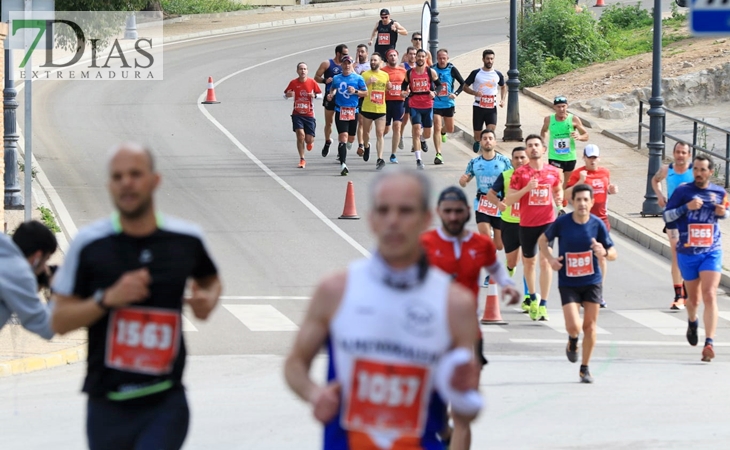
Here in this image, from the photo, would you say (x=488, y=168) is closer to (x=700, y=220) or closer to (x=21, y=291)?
(x=700, y=220)

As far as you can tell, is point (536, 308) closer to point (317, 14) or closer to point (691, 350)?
point (691, 350)

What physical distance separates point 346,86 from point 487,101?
2711 millimetres

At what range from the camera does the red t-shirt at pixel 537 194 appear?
Answer: 1505cm

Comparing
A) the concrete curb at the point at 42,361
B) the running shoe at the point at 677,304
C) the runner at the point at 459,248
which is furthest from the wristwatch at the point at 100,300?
the running shoe at the point at 677,304

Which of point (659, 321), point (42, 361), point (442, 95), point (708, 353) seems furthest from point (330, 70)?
point (708, 353)

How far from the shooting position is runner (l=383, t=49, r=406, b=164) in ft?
81.0

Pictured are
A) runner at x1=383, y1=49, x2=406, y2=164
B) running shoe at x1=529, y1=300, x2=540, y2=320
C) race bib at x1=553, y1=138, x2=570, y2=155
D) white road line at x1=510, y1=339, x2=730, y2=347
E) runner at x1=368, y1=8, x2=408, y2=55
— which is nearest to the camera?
white road line at x1=510, y1=339, x2=730, y2=347

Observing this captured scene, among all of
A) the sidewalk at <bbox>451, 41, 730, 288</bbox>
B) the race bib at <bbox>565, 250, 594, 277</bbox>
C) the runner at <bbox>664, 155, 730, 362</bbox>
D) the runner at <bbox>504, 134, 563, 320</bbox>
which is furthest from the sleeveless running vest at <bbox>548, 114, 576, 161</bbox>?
the race bib at <bbox>565, 250, 594, 277</bbox>

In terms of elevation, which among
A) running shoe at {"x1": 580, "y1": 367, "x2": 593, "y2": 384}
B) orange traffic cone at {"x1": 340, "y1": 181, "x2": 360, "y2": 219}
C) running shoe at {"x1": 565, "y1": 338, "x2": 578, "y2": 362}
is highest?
running shoe at {"x1": 565, "y1": 338, "x2": 578, "y2": 362}

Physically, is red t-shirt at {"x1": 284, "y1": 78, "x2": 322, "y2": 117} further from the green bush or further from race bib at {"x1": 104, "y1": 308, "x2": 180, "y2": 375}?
the green bush

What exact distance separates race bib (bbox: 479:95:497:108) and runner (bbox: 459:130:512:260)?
852 centimetres

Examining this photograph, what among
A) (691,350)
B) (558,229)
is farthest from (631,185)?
(558,229)

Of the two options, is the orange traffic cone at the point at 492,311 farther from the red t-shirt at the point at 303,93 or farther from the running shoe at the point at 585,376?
the red t-shirt at the point at 303,93

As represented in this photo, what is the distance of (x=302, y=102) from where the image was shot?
80.5ft
